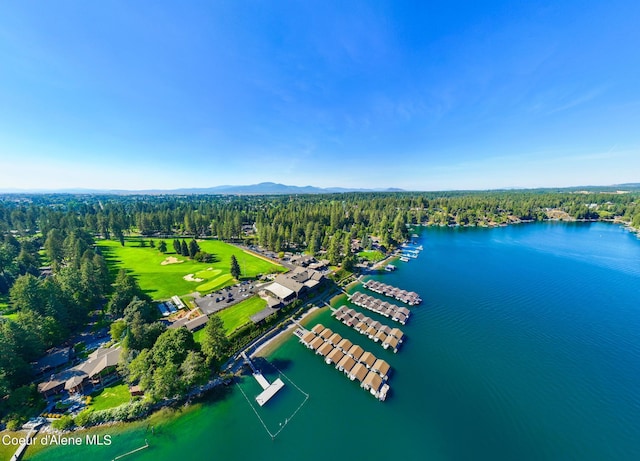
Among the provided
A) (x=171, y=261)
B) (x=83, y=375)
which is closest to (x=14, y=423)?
(x=83, y=375)

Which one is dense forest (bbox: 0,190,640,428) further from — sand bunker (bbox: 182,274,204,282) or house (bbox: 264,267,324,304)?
sand bunker (bbox: 182,274,204,282)

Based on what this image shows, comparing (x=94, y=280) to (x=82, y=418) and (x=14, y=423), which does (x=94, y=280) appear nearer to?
(x=14, y=423)

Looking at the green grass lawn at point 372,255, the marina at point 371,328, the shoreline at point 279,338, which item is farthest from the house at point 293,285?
the green grass lawn at point 372,255

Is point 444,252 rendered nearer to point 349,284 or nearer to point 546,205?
point 349,284

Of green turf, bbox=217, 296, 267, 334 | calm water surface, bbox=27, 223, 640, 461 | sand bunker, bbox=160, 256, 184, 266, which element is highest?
sand bunker, bbox=160, 256, 184, 266

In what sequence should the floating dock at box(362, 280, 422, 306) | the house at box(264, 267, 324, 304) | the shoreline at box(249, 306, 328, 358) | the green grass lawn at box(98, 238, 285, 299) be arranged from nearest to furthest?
the shoreline at box(249, 306, 328, 358) < the house at box(264, 267, 324, 304) < the floating dock at box(362, 280, 422, 306) < the green grass lawn at box(98, 238, 285, 299)

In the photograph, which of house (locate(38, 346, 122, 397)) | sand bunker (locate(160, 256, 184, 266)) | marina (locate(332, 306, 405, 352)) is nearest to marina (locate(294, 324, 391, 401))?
marina (locate(332, 306, 405, 352))
